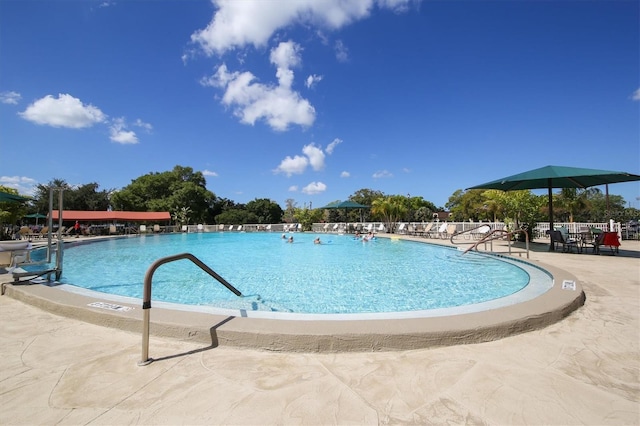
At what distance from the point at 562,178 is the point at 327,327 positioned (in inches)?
428

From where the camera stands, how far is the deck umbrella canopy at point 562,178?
29.0ft

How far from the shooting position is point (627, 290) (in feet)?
15.0

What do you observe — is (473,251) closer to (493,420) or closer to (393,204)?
(493,420)

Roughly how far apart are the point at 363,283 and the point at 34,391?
557 cm

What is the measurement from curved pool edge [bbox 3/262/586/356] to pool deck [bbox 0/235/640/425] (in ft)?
0.14

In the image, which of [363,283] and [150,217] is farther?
[150,217]

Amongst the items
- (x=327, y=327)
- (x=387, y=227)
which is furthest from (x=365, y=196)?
(x=327, y=327)

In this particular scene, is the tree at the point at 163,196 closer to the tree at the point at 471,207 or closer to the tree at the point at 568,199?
the tree at the point at 471,207

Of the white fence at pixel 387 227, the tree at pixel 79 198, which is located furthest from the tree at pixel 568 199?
the tree at pixel 79 198

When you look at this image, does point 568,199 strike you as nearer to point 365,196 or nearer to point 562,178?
point 562,178

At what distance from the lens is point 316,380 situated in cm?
203

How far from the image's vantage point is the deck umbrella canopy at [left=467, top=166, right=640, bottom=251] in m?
8.85

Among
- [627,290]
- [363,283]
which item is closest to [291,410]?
[363,283]

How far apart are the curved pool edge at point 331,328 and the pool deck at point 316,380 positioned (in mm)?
42
